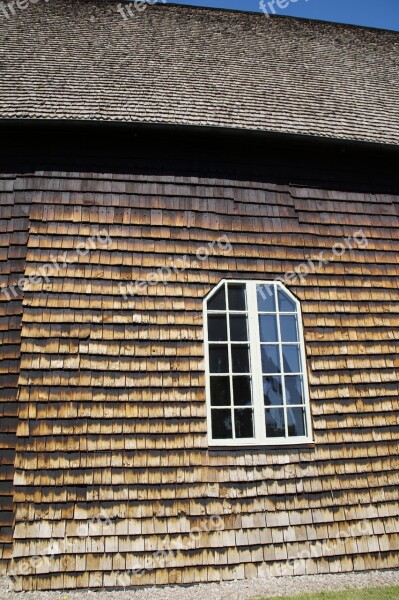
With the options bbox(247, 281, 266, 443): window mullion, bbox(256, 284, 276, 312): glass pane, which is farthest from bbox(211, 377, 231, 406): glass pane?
bbox(256, 284, 276, 312): glass pane

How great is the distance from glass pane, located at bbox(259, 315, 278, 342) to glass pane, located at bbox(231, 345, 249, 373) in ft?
0.85

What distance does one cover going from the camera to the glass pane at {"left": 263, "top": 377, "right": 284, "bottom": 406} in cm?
538

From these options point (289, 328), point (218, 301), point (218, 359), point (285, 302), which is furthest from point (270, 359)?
point (218, 301)

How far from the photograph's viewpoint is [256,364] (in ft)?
17.7

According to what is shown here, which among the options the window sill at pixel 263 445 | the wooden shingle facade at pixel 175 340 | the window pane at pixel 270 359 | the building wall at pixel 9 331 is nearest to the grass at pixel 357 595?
the wooden shingle facade at pixel 175 340

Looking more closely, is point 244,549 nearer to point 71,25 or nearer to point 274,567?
point 274,567

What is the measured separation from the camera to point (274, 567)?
15.8ft

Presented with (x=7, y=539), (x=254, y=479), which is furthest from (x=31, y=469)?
(x=254, y=479)

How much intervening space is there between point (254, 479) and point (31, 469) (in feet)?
7.77

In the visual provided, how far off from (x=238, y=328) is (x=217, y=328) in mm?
267

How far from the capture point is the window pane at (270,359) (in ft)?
18.0

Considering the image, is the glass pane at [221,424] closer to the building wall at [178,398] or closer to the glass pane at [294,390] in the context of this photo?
the building wall at [178,398]

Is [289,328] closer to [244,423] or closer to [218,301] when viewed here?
[218,301]

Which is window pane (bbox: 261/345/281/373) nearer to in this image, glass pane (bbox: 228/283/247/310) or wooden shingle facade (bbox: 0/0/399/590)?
wooden shingle facade (bbox: 0/0/399/590)
